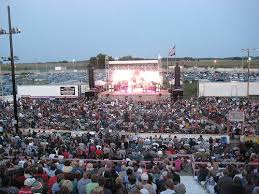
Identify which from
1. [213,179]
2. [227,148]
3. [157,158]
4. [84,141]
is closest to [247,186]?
[213,179]

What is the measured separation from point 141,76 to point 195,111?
17.7 metres

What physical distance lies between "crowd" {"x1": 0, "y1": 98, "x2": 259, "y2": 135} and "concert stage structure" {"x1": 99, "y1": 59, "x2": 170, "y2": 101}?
1158 cm

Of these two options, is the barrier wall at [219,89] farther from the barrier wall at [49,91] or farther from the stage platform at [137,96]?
the barrier wall at [49,91]

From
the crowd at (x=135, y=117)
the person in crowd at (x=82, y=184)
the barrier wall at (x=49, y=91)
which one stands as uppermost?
the person in crowd at (x=82, y=184)

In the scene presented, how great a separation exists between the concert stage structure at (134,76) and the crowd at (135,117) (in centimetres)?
1158

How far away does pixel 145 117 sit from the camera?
1050 inches

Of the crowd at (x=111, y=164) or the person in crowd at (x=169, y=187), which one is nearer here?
the person in crowd at (x=169, y=187)

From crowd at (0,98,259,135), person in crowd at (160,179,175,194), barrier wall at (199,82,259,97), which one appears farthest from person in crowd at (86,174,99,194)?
barrier wall at (199,82,259,97)

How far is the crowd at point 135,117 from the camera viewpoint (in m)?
24.0

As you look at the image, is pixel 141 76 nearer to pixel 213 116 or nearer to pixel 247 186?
pixel 213 116

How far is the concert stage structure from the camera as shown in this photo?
4575 cm

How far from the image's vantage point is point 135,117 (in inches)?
1065

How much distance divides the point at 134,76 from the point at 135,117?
799 inches

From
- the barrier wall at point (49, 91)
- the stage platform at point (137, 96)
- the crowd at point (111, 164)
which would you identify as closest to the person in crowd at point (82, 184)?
the crowd at point (111, 164)
